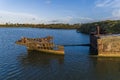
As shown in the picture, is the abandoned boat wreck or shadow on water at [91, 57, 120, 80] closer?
shadow on water at [91, 57, 120, 80]

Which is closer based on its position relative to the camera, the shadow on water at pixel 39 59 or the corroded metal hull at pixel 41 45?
the shadow on water at pixel 39 59

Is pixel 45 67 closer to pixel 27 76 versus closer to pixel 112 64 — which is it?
pixel 27 76

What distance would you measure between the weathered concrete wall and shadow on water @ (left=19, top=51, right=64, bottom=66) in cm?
1016

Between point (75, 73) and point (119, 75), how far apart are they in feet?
26.6

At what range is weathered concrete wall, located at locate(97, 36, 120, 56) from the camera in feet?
175

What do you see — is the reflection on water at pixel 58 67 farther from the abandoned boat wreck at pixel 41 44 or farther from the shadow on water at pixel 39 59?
the abandoned boat wreck at pixel 41 44

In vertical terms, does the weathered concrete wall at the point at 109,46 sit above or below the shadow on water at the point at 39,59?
above

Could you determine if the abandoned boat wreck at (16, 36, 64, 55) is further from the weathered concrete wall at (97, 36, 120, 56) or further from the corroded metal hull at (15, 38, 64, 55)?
the weathered concrete wall at (97, 36, 120, 56)

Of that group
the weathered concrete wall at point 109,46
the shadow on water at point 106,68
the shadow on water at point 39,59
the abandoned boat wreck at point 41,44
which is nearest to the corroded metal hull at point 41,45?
the abandoned boat wreck at point 41,44

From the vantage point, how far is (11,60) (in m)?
50.5

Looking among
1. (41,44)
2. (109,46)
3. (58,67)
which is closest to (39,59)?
(41,44)

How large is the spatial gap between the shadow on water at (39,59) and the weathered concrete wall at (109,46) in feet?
33.3

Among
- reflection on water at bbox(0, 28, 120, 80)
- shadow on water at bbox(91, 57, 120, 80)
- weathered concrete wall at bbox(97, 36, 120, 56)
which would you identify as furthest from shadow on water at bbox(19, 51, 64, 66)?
weathered concrete wall at bbox(97, 36, 120, 56)

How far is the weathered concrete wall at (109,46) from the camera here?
53.5m
